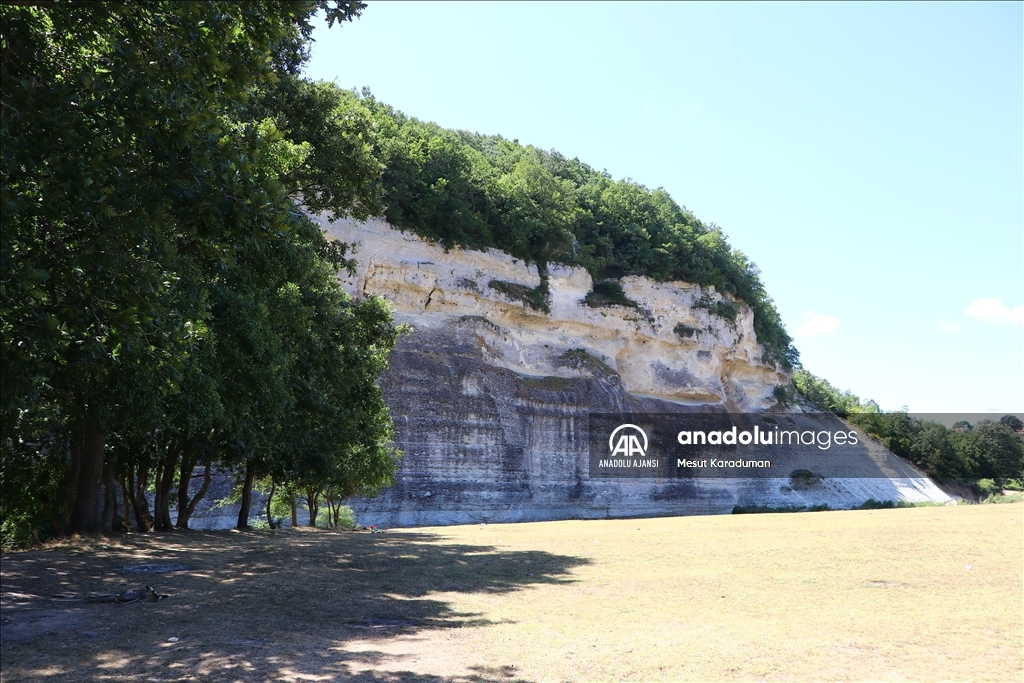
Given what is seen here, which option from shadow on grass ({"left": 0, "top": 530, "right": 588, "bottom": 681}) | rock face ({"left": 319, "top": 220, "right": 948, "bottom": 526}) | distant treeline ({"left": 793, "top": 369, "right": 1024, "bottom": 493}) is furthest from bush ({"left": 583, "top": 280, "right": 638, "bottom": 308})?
shadow on grass ({"left": 0, "top": 530, "right": 588, "bottom": 681})

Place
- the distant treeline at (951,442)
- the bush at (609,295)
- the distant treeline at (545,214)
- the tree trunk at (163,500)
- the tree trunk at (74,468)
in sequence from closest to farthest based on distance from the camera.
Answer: the tree trunk at (74,468) → the tree trunk at (163,500) → the distant treeline at (951,442) → the distant treeline at (545,214) → the bush at (609,295)

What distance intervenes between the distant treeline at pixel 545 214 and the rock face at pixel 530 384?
1.58 metres

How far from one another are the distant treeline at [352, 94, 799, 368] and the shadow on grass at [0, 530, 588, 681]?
33.8 meters

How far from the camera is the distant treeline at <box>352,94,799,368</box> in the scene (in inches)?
1939

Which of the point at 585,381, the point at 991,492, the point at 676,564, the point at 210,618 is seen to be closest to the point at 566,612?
the point at 210,618

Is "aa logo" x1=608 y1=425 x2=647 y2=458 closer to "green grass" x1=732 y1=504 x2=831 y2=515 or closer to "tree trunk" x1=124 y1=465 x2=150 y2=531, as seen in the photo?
"green grass" x1=732 y1=504 x2=831 y2=515

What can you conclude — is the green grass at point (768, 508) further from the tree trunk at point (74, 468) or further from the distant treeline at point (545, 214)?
the tree trunk at point (74, 468)

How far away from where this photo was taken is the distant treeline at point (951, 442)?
1155 inches

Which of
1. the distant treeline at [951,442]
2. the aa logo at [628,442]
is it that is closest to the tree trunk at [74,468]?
the distant treeline at [951,442]

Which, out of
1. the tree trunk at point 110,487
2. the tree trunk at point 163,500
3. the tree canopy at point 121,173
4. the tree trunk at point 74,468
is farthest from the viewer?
the tree trunk at point 163,500

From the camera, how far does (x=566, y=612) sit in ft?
28.0

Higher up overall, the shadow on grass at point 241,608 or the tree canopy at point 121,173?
the tree canopy at point 121,173

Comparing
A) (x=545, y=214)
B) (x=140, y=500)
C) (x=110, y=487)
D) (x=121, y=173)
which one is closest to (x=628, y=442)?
(x=545, y=214)

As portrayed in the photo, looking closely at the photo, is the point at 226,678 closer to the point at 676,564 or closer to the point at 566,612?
the point at 566,612
